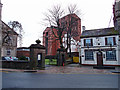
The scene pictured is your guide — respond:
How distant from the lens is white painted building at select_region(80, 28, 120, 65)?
72.6ft

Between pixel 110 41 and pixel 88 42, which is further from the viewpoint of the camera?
pixel 88 42

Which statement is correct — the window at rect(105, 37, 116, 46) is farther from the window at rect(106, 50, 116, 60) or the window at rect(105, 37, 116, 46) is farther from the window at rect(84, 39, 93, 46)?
the window at rect(84, 39, 93, 46)

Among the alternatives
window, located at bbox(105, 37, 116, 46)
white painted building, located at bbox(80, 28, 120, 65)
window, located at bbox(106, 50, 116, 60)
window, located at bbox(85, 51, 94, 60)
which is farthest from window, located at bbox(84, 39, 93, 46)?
window, located at bbox(106, 50, 116, 60)

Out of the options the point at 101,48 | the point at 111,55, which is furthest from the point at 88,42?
the point at 111,55

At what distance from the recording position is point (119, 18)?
2200 cm

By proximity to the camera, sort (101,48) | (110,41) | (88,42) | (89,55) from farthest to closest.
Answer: (88,42) < (89,55) < (101,48) < (110,41)

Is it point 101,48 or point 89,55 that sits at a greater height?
point 101,48

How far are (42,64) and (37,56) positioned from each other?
1.48 m

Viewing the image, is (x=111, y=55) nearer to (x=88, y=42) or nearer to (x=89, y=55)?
(x=89, y=55)

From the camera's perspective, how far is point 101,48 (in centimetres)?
2317

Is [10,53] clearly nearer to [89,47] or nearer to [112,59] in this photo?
[89,47]

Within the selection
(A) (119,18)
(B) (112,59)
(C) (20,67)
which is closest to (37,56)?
(C) (20,67)

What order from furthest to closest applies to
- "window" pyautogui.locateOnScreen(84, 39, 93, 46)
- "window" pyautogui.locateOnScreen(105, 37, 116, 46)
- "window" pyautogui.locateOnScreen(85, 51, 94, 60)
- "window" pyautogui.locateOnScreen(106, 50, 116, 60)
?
"window" pyautogui.locateOnScreen(84, 39, 93, 46), "window" pyautogui.locateOnScreen(85, 51, 94, 60), "window" pyautogui.locateOnScreen(105, 37, 116, 46), "window" pyautogui.locateOnScreen(106, 50, 116, 60)

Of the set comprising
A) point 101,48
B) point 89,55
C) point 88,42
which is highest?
point 88,42
